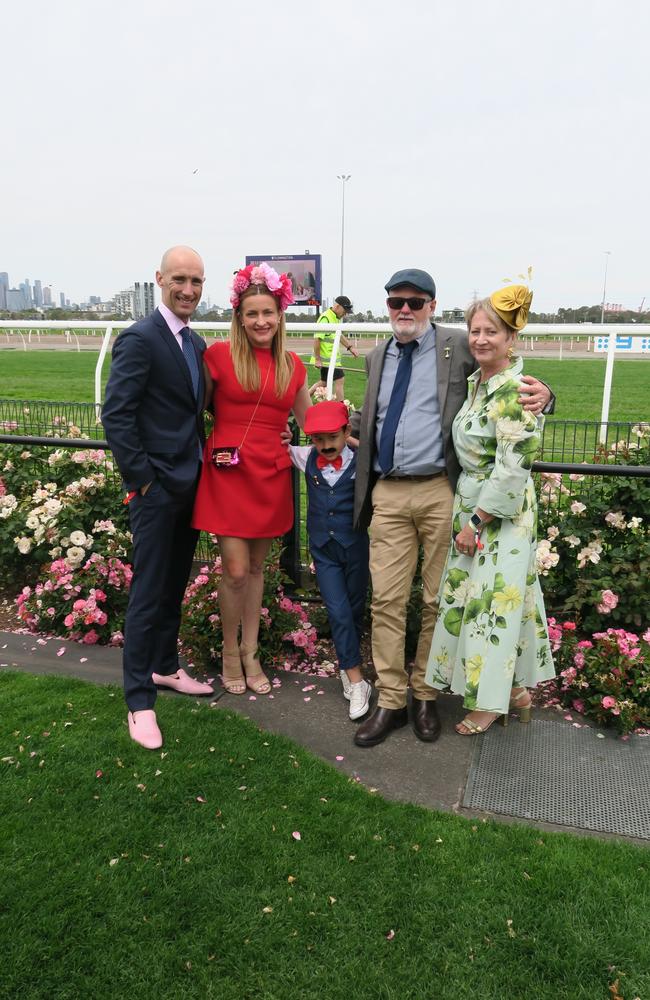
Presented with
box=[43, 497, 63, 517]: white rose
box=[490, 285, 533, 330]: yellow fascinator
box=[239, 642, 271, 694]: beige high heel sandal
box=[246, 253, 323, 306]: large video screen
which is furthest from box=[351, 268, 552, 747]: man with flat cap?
box=[246, 253, 323, 306]: large video screen

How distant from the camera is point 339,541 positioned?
3.70 meters

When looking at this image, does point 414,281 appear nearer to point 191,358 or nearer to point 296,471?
point 191,358

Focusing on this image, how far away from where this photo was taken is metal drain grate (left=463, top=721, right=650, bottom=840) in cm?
292

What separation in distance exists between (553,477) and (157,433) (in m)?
2.18

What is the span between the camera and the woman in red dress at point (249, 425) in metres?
3.49

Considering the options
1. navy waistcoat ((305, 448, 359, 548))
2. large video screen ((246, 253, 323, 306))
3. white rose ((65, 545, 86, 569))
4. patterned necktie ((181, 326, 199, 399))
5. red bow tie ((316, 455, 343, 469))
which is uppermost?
large video screen ((246, 253, 323, 306))

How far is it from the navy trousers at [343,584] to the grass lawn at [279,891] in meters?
0.62

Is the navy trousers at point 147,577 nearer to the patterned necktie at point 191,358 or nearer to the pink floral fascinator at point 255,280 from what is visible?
the patterned necktie at point 191,358

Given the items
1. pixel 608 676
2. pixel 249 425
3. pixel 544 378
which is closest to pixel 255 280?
pixel 249 425

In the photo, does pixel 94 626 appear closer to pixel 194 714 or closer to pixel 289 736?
pixel 194 714

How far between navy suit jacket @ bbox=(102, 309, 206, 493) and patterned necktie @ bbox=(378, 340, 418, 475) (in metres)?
0.86

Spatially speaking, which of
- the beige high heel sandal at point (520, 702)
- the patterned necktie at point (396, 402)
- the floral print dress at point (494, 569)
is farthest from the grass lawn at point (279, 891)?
the patterned necktie at point (396, 402)

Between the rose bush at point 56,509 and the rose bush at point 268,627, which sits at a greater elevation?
the rose bush at point 56,509

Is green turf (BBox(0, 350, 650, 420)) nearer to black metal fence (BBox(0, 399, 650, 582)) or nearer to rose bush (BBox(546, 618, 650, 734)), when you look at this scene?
black metal fence (BBox(0, 399, 650, 582))
